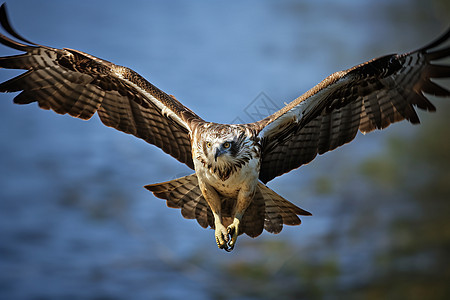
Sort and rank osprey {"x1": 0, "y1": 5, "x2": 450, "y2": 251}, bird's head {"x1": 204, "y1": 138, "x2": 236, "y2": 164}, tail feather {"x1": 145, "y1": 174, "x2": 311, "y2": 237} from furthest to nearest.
Answer: tail feather {"x1": 145, "y1": 174, "x2": 311, "y2": 237}
osprey {"x1": 0, "y1": 5, "x2": 450, "y2": 251}
bird's head {"x1": 204, "y1": 138, "x2": 236, "y2": 164}

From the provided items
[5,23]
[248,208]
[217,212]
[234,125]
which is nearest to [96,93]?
[5,23]

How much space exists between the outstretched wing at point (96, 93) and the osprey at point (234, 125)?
0.01m

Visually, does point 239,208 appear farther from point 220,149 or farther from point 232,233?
point 220,149

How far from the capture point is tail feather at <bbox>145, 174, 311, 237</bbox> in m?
6.13

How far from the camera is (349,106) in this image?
6.38 m

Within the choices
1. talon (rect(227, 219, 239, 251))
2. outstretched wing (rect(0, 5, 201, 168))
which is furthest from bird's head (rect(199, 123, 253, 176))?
outstretched wing (rect(0, 5, 201, 168))

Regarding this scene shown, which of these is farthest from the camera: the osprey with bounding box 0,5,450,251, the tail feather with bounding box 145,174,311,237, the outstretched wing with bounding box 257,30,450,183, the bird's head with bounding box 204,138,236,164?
the tail feather with bounding box 145,174,311,237

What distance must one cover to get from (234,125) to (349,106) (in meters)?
1.58

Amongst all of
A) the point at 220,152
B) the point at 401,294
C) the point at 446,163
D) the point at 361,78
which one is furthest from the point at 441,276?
the point at 220,152

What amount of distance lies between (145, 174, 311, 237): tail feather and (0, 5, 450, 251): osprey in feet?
0.03

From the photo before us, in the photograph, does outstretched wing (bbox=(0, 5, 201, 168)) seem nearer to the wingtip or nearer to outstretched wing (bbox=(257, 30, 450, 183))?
the wingtip

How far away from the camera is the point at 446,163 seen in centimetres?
1909

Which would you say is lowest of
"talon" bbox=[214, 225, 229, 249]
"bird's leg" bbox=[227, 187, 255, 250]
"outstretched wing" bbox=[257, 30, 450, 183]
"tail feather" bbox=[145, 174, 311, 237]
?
→ "talon" bbox=[214, 225, 229, 249]

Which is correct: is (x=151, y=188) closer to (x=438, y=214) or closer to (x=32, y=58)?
(x=32, y=58)
